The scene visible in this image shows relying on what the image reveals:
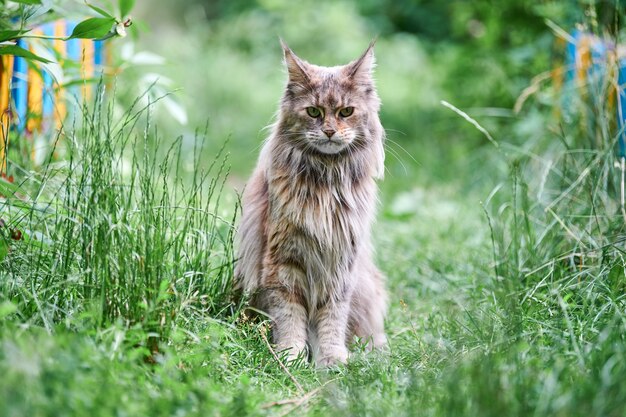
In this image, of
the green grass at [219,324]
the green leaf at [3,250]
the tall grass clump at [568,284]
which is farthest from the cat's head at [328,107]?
the green leaf at [3,250]

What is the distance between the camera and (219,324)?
2.72 m

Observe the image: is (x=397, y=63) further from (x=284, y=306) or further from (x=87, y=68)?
(x=284, y=306)

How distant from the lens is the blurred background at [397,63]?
590 cm

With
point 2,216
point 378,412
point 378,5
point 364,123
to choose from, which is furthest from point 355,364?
point 378,5

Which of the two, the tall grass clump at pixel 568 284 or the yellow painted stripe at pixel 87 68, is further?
the yellow painted stripe at pixel 87 68

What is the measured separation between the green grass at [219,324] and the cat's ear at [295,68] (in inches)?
23.5

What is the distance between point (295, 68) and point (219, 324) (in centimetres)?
110

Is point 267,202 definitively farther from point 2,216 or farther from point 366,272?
point 2,216

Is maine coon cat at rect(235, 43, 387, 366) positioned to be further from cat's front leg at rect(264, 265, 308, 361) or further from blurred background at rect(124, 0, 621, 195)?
blurred background at rect(124, 0, 621, 195)

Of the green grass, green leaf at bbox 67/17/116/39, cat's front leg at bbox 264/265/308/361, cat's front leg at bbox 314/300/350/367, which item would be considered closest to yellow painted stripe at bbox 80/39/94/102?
green leaf at bbox 67/17/116/39

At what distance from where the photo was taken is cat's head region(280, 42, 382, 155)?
9.91ft

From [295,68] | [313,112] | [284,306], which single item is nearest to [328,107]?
[313,112]

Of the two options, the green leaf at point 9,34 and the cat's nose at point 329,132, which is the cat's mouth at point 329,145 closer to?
the cat's nose at point 329,132

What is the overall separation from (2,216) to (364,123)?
57.2 inches
